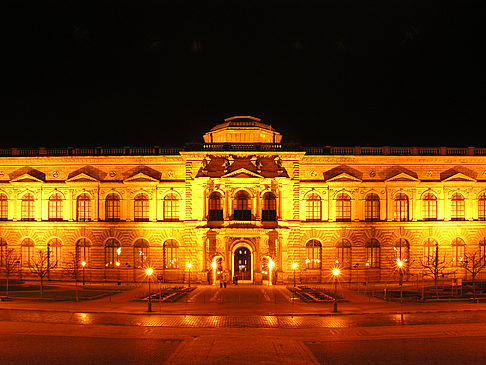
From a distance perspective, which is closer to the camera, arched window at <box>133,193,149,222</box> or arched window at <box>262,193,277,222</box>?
arched window at <box>262,193,277,222</box>

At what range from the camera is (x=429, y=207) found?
59.8 metres

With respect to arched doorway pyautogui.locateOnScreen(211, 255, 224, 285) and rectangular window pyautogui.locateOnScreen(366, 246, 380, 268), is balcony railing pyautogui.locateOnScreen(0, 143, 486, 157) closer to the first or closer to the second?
rectangular window pyautogui.locateOnScreen(366, 246, 380, 268)

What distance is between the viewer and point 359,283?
189ft

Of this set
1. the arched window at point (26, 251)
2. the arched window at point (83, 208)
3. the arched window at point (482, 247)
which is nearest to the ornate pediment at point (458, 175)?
the arched window at point (482, 247)

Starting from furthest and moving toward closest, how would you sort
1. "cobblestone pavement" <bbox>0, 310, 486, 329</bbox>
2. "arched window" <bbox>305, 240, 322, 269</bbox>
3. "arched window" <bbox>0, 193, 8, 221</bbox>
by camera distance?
"arched window" <bbox>0, 193, 8, 221</bbox>
"arched window" <bbox>305, 240, 322, 269</bbox>
"cobblestone pavement" <bbox>0, 310, 486, 329</bbox>

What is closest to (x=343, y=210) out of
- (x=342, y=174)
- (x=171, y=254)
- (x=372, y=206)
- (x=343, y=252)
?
(x=372, y=206)

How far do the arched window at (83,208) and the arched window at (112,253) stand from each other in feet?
11.5

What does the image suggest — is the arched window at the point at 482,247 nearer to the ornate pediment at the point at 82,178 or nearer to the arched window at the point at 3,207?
the ornate pediment at the point at 82,178

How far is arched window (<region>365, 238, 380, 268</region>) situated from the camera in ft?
193

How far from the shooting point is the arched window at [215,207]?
57.1 m

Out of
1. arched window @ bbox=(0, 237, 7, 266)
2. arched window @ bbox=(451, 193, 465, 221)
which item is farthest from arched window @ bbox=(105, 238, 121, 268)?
arched window @ bbox=(451, 193, 465, 221)

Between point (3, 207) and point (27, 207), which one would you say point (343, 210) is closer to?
point (27, 207)

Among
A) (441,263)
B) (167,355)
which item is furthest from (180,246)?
(167,355)

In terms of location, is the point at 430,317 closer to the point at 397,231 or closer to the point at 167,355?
the point at 167,355
